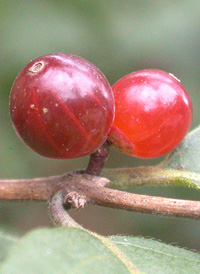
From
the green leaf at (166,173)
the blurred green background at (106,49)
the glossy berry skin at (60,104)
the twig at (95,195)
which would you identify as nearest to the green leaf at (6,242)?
the twig at (95,195)

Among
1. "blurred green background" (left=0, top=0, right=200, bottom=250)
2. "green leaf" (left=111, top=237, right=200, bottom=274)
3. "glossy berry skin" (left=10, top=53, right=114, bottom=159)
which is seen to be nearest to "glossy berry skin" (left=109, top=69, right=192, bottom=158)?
"glossy berry skin" (left=10, top=53, right=114, bottom=159)

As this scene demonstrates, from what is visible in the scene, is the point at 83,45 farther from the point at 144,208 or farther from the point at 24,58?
the point at 144,208

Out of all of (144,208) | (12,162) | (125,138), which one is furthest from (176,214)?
(12,162)

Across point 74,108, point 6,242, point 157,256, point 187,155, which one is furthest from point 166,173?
point 6,242

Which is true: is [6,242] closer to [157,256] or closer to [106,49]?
[157,256]

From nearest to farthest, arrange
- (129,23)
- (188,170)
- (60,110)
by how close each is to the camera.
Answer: (60,110) < (188,170) < (129,23)

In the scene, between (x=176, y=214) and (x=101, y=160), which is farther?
(x=101, y=160)

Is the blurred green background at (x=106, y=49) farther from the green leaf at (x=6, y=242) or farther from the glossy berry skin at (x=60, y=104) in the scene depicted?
the glossy berry skin at (x=60, y=104)

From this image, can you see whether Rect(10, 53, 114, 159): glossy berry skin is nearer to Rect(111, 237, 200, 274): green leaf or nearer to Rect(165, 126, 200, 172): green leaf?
Rect(111, 237, 200, 274): green leaf
